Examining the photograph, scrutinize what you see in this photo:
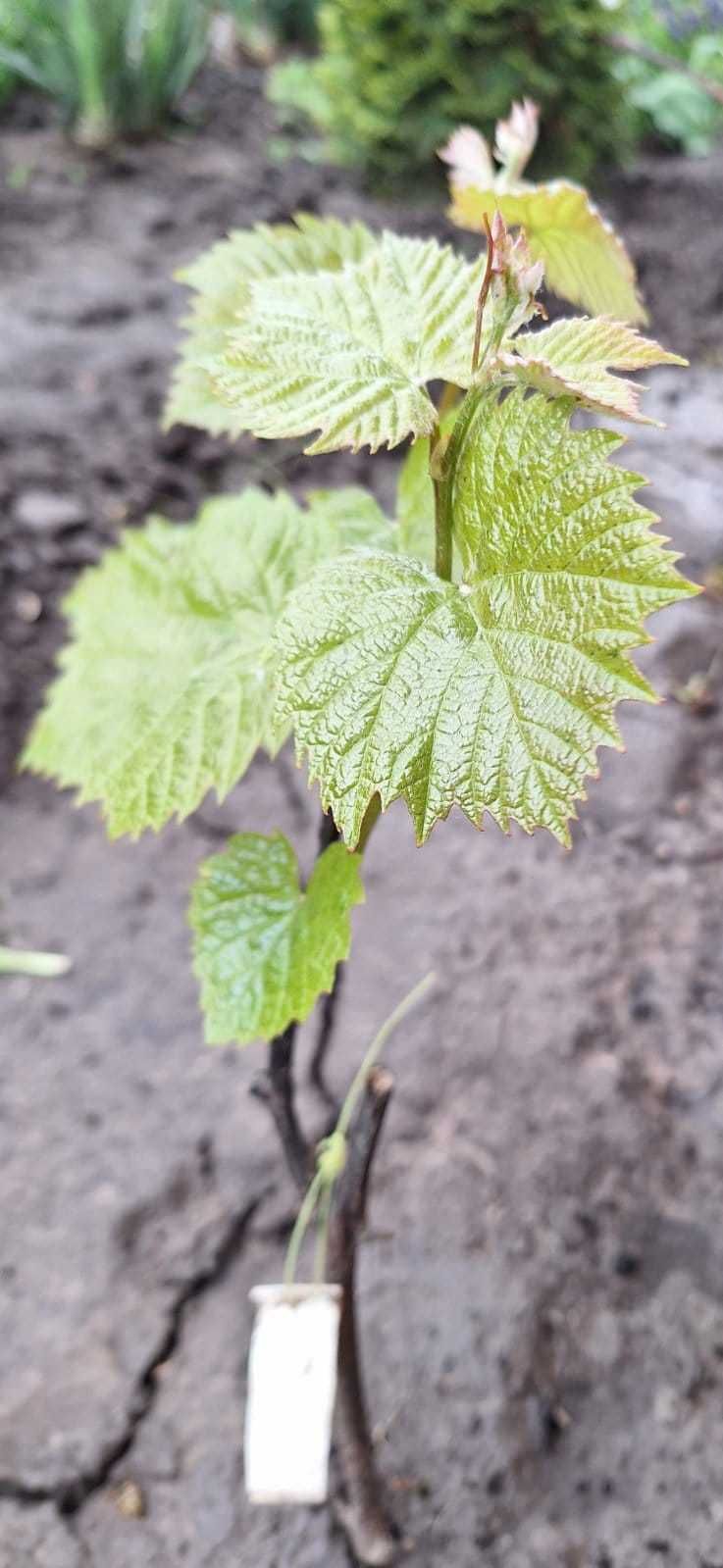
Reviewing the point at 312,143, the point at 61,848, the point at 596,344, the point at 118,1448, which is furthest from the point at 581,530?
the point at 312,143

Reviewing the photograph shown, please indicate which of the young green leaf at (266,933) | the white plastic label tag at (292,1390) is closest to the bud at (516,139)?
the young green leaf at (266,933)

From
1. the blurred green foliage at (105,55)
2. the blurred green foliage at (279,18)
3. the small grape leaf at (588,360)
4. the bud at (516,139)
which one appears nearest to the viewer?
the small grape leaf at (588,360)

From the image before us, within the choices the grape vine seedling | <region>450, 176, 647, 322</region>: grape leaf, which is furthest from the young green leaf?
<region>450, 176, 647, 322</region>: grape leaf

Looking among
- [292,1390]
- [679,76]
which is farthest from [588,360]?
[679,76]

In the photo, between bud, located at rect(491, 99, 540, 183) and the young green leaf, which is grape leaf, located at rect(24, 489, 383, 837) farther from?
bud, located at rect(491, 99, 540, 183)

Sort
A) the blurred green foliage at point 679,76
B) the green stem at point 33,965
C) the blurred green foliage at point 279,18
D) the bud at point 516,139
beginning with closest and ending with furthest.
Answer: the bud at point 516,139
the green stem at point 33,965
the blurred green foliage at point 679,76
the blurred green foliage at point 279,18

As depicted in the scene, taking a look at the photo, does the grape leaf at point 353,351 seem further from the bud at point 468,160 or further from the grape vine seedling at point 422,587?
the bud at point 468,160

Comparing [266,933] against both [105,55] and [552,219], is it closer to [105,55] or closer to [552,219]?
[552,219]
